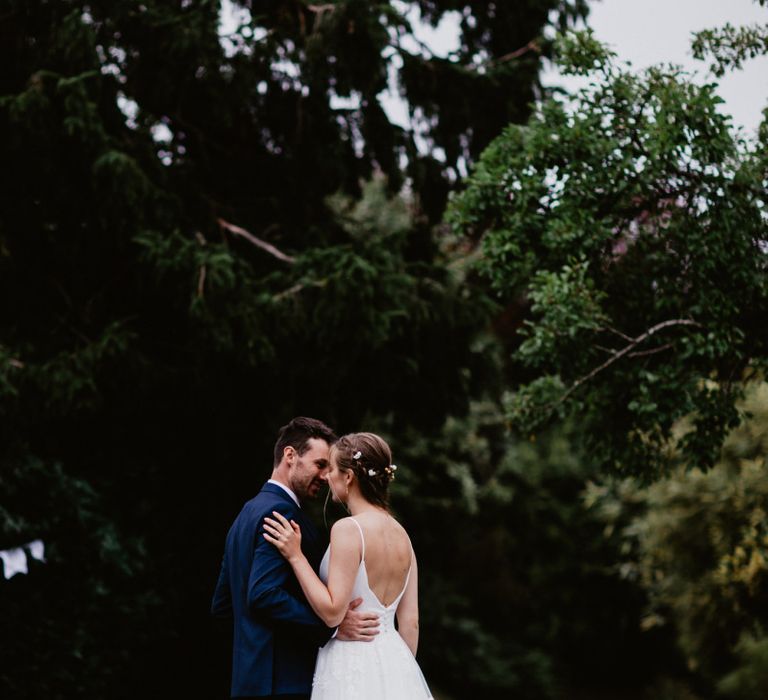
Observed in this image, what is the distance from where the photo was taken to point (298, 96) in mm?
9867

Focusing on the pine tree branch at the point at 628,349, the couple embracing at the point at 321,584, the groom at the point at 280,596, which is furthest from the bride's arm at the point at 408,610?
the pine tree branch at the point at 628,349

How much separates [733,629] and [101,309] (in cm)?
865

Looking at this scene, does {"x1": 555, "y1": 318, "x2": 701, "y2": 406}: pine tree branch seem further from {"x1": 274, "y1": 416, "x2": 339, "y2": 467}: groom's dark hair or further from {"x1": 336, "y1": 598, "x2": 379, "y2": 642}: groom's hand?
{"x1": 336, "y1": 598, "x2": 379, "y2": 642}: groom's hand

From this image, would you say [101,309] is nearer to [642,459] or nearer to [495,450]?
[642,459]

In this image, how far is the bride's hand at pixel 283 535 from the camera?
4070mm

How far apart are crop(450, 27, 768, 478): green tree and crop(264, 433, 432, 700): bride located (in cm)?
233

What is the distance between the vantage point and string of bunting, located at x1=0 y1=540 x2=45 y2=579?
7.22 metres

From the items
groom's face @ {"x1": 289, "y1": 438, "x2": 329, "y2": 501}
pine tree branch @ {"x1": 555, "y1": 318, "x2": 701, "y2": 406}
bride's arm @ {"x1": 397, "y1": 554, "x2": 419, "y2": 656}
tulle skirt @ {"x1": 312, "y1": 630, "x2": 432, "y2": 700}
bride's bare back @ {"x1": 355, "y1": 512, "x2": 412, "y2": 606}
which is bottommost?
tulle skirt @ {"x1": 312, "y1": 630, "x2": 432, "y2": 700}

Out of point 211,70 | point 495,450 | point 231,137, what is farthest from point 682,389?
point 495,450

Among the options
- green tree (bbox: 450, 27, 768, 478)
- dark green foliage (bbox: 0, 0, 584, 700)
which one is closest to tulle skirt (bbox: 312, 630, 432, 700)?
green tree (bbox: 450, 27, 768, 478)

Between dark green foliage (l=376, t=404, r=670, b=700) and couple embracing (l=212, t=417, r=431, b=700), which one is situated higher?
dark green foliage (l=376, t=404, r=670, b=700)

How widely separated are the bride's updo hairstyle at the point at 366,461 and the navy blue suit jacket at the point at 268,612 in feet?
1.00

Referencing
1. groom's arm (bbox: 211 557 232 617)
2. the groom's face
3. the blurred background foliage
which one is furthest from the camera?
the blurred background foliage

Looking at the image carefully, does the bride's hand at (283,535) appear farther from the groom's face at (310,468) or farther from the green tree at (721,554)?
the green tree at (721,554)
